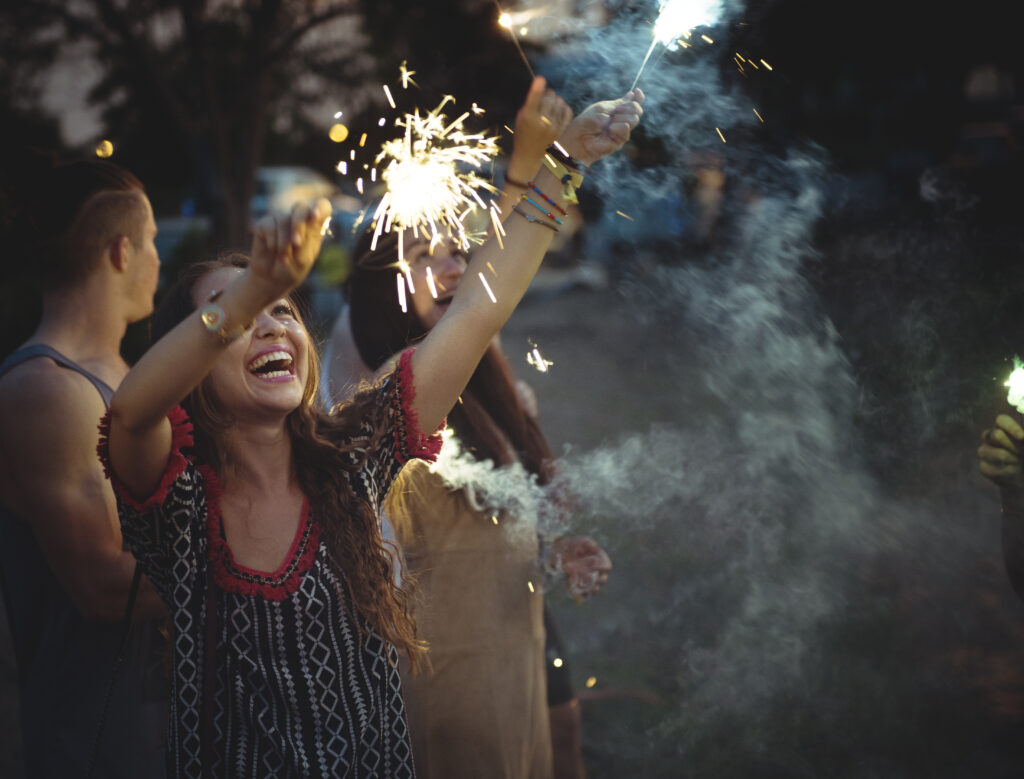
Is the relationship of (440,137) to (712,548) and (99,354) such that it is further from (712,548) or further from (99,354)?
(712,548)

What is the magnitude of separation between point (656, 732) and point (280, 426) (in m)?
2.96

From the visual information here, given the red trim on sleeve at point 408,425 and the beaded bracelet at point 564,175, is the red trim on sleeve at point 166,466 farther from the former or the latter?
the beaded bracelet at point 564,175

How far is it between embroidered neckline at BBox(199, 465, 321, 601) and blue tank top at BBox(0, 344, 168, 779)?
0.62 m

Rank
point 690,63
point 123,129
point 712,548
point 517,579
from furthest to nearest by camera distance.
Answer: point 123,129, point 712,548, point 690,63, point 517,579

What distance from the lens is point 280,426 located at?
1980 millimetres

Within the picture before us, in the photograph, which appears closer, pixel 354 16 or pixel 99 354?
pixel 99 354

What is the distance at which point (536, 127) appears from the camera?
1925 mm

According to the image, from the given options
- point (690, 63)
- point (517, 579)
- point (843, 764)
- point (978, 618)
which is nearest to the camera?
point (517, 579)

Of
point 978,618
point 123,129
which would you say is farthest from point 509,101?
point 978,618

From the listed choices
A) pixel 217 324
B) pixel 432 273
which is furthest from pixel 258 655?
pixel 432 273

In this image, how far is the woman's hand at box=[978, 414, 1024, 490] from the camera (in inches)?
99.1

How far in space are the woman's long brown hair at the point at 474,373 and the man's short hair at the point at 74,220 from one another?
0.81m

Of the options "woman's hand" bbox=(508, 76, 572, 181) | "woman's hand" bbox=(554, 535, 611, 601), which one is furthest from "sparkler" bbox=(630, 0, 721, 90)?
"woman's hand" bbox=(554, 535, 611, 601)

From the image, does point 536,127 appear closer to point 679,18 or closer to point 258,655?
point 679,18
